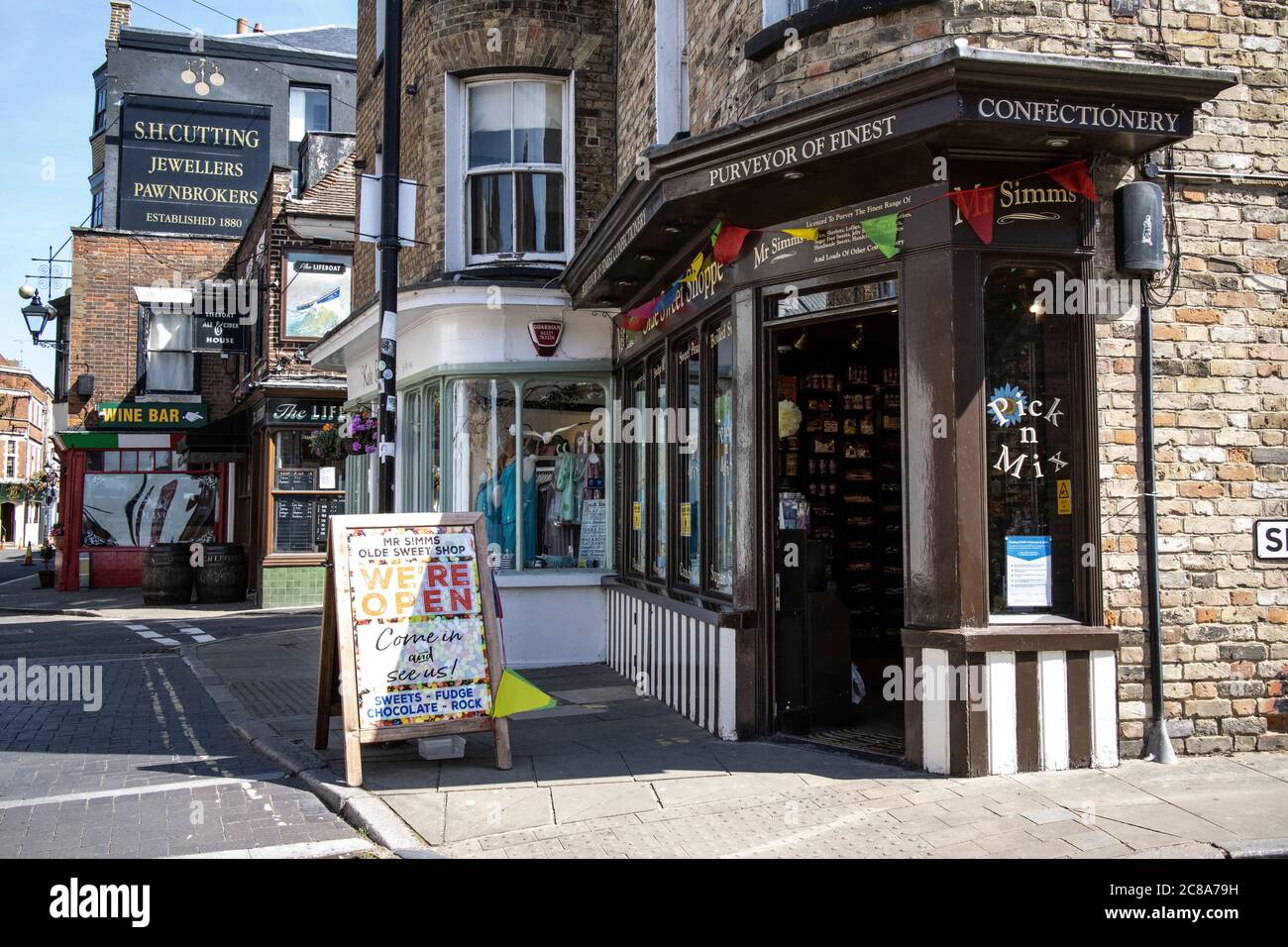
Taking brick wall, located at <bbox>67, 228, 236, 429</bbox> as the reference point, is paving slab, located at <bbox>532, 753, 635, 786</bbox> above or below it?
below

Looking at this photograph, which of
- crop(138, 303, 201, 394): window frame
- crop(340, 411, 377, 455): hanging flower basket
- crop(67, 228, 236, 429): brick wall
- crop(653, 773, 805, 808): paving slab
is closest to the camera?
crop(653, 773, 805, 808): paving slab

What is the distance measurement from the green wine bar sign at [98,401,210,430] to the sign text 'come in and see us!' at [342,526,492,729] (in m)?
20.5

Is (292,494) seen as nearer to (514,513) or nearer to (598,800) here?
(514,513)

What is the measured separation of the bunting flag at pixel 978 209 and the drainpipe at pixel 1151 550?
1.14m

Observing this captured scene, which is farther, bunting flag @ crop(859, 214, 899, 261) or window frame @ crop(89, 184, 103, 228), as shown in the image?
window frame @ crop(89, 184, 103, 228)

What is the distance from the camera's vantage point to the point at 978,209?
19.8 ft

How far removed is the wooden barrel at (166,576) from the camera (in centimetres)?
2014

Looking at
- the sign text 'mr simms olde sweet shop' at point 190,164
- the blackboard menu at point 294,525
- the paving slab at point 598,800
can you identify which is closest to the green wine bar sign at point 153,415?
the sign text 'mr simms olde sweet shop' at point 190,164

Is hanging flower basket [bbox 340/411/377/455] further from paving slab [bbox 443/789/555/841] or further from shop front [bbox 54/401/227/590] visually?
shop front [bbox 54/401/227/590]

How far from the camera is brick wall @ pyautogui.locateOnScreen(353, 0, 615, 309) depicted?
11211 millimetres

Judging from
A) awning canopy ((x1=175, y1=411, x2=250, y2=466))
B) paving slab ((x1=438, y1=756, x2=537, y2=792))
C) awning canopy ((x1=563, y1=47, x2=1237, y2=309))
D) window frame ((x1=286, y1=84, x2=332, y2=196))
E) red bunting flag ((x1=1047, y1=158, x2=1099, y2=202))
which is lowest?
paving slab ((x1=438, y1=756, x2=537, y2=792))

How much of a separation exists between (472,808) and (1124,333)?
4.80 m

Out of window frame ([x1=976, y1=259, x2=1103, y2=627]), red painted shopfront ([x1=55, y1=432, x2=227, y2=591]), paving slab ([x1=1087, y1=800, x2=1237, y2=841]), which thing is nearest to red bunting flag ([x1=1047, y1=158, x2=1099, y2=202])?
window frame ([x1=976, y1=259, x2=1103, y2=627])
